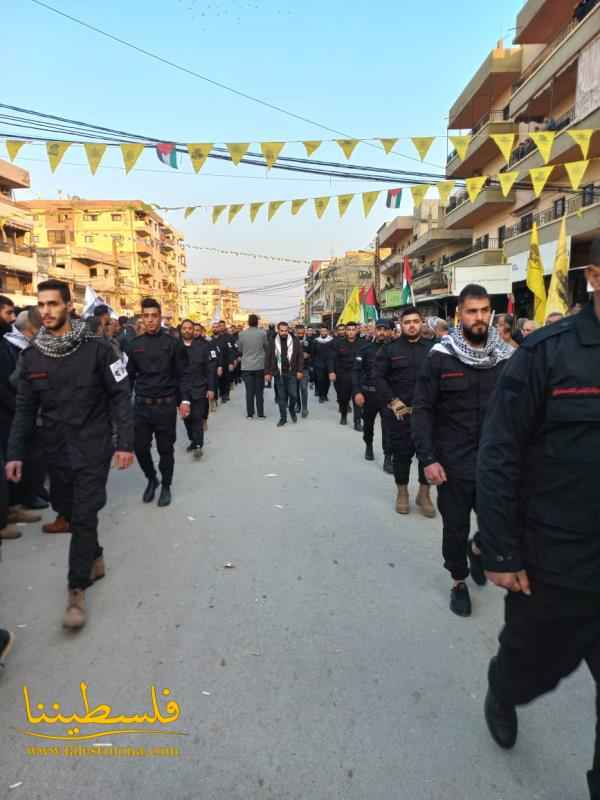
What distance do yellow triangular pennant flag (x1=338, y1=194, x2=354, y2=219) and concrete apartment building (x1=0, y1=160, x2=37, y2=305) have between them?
109ft

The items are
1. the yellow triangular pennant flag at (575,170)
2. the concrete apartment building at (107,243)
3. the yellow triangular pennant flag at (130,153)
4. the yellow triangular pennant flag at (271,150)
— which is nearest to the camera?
the yellow triangular pennant flag at (130,153)

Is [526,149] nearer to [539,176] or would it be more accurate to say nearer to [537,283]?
[539,176]

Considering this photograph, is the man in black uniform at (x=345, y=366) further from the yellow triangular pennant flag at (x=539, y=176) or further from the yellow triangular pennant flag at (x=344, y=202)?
the yellow triangular pennant flag at (x=539, y=176)

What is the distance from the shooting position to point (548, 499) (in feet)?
5.90

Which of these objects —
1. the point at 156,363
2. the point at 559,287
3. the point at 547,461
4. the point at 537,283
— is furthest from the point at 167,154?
the point at 547,461

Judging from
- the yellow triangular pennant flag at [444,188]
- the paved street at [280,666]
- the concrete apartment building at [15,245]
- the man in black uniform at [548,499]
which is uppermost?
the concrete apartment building at [15,245]

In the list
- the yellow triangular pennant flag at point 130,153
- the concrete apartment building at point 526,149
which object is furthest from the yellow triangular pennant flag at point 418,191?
the yellow triangular pennant flag at point 130,153

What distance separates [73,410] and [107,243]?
7238 centimetres

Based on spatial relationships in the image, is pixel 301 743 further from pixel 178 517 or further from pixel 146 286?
pixel 146 286

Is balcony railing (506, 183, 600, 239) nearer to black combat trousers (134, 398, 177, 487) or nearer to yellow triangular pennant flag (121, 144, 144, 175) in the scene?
yellow triangular pennant flag (121, 144, 144, 175)

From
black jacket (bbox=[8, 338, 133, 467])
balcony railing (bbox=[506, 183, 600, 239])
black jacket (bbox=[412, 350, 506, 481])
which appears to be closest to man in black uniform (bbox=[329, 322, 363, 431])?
black jacket (bbox=[412, 350, 506, 481])

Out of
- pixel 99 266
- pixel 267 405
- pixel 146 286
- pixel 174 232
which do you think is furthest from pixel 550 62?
pixel 174 232

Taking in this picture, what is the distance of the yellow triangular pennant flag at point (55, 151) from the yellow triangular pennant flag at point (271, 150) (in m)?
3.33

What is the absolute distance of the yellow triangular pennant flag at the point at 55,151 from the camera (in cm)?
867
